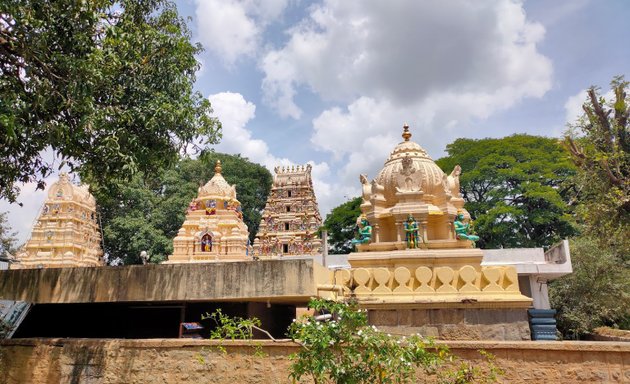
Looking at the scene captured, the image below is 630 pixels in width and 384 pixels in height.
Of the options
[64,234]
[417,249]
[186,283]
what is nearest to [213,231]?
[64,234]

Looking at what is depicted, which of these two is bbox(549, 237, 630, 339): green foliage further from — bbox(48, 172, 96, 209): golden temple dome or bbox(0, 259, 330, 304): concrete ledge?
bbox(48, 172, 96, 209): golden temple dome

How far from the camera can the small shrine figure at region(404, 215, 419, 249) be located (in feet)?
38.5

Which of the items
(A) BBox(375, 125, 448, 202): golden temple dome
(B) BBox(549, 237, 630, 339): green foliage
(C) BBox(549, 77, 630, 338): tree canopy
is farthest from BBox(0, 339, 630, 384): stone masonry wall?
(B) BBox(549, 237, 630, 339): green foliage

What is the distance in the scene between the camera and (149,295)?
7215 mm

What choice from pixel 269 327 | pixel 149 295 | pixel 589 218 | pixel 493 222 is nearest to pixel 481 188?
pixel 493 222

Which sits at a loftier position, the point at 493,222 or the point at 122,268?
the point at 493,222

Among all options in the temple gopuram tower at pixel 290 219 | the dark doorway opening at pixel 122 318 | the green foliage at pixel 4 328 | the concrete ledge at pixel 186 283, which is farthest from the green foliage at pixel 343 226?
the green foliage at pixel 4 328

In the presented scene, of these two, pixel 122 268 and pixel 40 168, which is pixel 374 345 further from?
pixel 40 168

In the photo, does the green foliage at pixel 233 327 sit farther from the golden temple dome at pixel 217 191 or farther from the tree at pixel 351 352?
the golden temple dome at pixel 217 191

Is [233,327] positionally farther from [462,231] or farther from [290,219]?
[290,219]

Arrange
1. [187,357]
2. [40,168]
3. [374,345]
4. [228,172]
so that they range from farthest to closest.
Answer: [228,172]
[40,168]
[187,357]
[374,345]

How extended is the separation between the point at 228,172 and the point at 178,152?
112ft

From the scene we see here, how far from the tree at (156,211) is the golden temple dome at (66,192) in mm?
1875

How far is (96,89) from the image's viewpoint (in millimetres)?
7219
